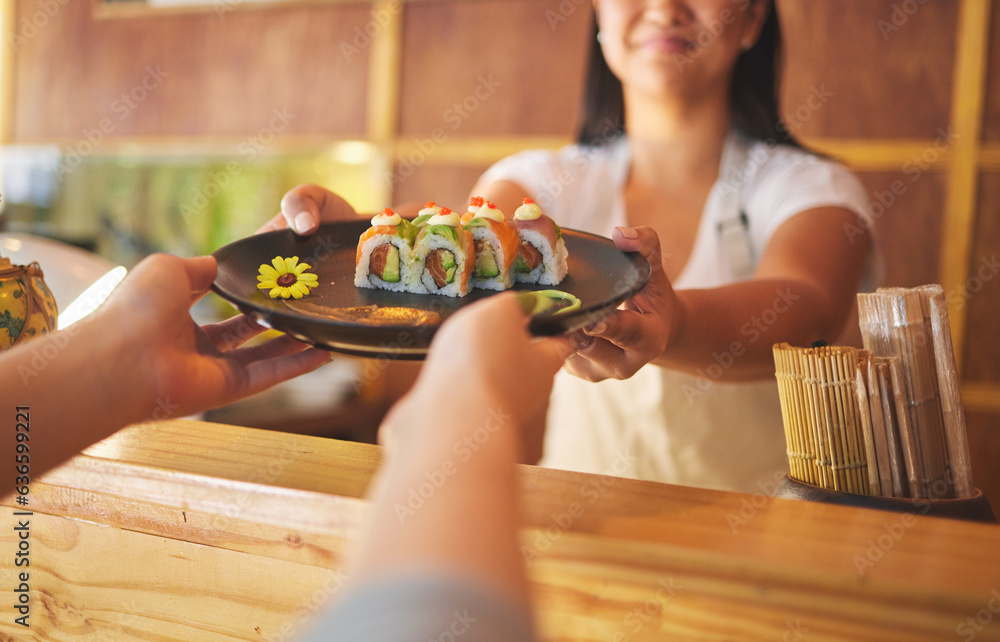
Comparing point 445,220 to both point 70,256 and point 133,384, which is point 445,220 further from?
point 70,256

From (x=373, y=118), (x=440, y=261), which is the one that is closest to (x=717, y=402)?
(x=440, y=261)

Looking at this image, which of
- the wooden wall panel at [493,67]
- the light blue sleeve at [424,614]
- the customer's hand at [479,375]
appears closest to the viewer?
the light blue sleeve at [424,614]

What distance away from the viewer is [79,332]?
729mm

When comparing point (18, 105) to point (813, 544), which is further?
point (18, 105)

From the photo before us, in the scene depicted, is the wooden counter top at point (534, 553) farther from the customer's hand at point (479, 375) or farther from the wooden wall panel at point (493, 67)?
the wooden wall panel at point (493, 67)

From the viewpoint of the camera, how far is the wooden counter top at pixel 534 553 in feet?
1.90

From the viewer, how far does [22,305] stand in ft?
2.91

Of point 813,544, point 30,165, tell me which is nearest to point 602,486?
point 813,544

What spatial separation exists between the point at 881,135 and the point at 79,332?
2.34 meters

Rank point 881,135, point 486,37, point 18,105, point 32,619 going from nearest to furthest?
point 32,619, point 881,135, point 486,37, point 18,105

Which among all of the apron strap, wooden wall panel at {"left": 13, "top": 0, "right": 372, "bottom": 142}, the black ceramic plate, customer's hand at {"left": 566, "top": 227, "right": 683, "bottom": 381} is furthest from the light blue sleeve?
wooden wall panel at {"left": 13, "top": 0, "right": 372, "bottom": 142}

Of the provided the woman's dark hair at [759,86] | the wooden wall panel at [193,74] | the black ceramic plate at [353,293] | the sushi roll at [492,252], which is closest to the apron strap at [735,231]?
the woman's dark hair at [759,86]

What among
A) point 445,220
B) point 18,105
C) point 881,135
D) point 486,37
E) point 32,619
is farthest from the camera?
point 18,105

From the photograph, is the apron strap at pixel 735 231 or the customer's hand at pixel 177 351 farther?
the apron strap at pixel 735 231
